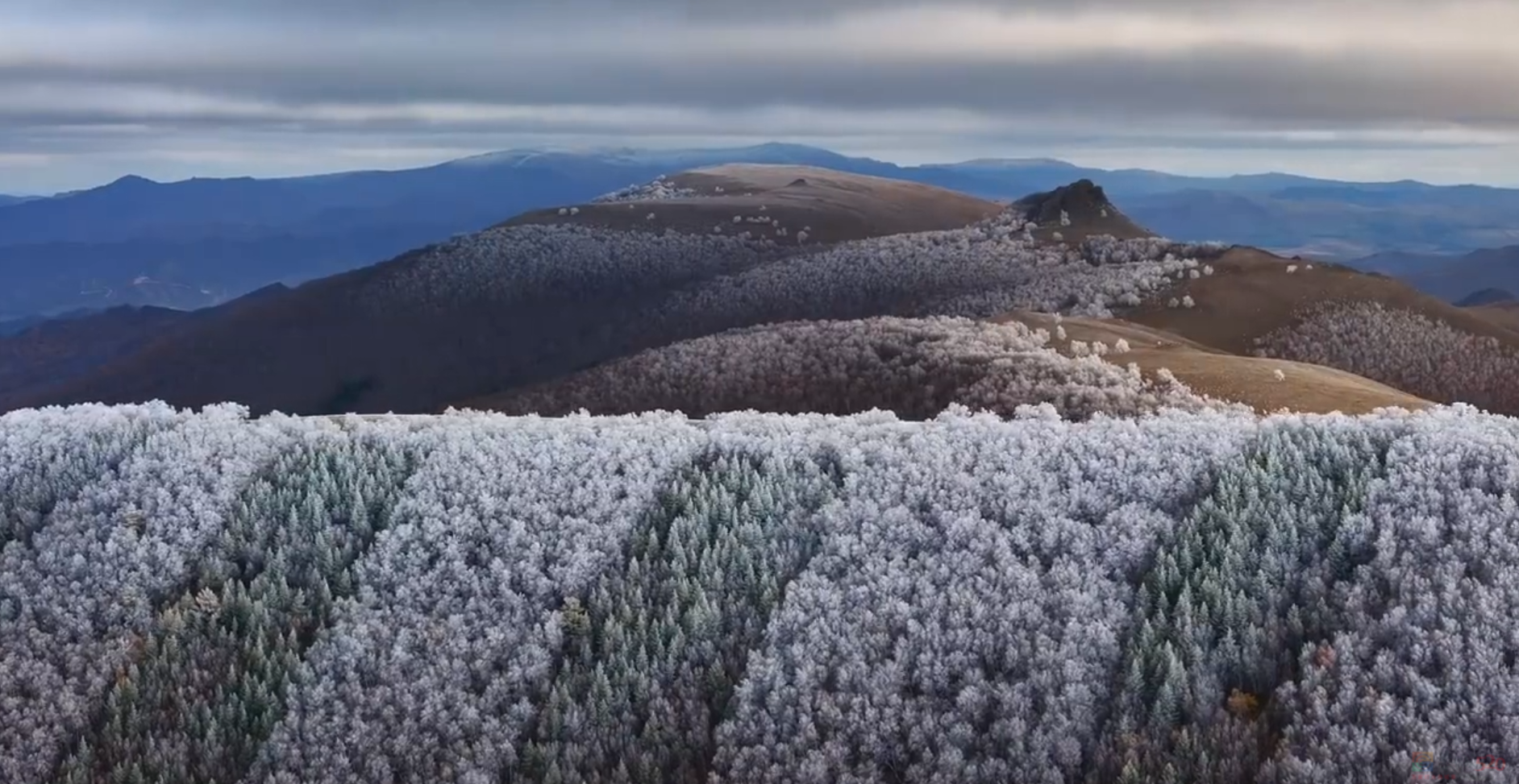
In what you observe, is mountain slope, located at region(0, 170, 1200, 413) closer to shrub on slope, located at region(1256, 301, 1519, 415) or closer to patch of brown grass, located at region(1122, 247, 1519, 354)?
patch of brown grass, located at region(1122, 247, 1519, 354)

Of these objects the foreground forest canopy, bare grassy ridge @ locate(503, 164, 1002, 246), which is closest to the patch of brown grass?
the foreground forest canopy

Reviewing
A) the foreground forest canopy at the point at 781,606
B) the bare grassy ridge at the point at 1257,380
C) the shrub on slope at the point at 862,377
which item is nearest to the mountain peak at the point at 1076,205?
the shrub on slope at the point at 862,377

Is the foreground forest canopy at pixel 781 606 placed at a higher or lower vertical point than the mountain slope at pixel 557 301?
higher

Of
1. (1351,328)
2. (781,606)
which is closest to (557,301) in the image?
(1351,328)

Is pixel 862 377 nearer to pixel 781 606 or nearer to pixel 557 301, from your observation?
pixel 781 606

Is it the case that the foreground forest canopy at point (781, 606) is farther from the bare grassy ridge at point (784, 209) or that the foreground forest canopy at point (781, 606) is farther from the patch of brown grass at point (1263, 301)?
the bare grassy ridge at point (784, 209)
